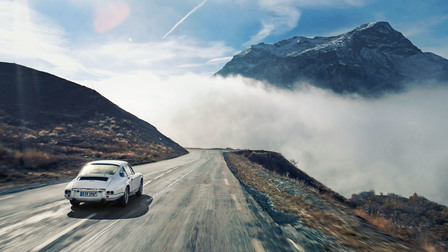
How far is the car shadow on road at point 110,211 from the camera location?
6.39 meters

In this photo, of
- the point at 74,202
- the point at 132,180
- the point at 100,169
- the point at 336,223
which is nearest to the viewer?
the point at 336,223

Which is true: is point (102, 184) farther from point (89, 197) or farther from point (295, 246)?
point (295, 246)

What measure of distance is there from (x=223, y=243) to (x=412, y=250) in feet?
13.3

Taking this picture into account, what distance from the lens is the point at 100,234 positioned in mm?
4922

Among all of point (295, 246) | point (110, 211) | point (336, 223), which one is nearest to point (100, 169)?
point (110, 211)

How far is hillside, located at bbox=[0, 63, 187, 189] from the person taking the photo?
16734 mm

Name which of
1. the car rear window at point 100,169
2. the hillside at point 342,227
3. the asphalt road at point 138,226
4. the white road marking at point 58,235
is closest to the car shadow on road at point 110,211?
the asphalt road at point 138,226

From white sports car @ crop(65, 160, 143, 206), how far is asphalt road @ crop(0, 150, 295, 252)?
1.31 ft

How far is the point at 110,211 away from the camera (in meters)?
6.96

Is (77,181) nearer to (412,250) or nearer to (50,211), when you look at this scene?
(50,211)

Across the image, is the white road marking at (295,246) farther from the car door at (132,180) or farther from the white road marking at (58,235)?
the car door at (132,180)

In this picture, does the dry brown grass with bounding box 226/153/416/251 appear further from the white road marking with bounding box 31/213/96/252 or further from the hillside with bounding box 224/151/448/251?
the white road marking with bounding box 31/213/96/252

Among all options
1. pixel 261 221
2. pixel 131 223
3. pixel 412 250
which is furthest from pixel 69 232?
pixel 412 250

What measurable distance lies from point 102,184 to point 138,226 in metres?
2.17
